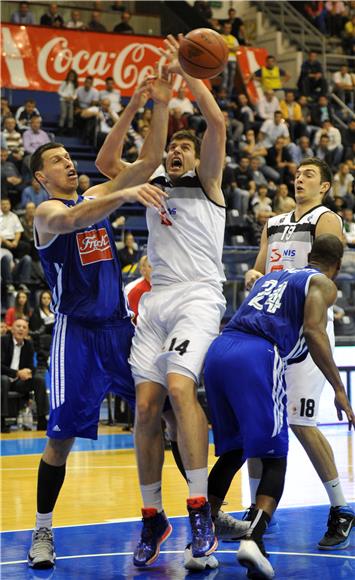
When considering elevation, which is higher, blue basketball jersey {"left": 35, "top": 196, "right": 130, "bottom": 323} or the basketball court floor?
blue basketball jersey {"left": 35, "top": 196, "right": 130, "bottom": 323}

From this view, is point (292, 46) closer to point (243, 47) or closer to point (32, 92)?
point (243, 47)

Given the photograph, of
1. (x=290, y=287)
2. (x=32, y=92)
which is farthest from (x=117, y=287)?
(x=32, y=92)

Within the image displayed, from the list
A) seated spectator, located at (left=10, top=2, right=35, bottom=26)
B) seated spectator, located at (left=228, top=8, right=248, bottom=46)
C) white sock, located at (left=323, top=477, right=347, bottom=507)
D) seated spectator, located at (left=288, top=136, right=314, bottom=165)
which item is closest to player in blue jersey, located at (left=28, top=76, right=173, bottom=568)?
white sock, located at (left=323, top=477, right=347, bottom=507)

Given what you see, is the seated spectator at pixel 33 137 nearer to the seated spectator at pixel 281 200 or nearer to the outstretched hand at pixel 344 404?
the seated spectator at pixel 281 200

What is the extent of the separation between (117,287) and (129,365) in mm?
466

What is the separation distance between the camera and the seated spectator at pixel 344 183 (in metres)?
19.4

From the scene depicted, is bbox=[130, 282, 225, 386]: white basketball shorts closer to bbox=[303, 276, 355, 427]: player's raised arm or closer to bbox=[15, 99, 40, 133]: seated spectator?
bbox=[303, 276, 355, 427]: player's raised arm

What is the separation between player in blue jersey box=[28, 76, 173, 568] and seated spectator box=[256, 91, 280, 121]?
15601mm

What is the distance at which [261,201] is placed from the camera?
17.8 m

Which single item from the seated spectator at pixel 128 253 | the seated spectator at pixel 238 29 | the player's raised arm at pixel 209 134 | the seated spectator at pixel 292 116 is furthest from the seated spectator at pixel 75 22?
the player's raised arm at pixel 209 134

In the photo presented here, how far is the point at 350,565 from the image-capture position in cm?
536

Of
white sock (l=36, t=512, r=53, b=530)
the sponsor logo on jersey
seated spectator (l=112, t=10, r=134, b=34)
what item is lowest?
white sock (l=36, t=512, r=53, b=530)

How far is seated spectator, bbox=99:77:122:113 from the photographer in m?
19.1

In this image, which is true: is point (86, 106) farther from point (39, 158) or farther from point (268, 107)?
point (39, 158)
